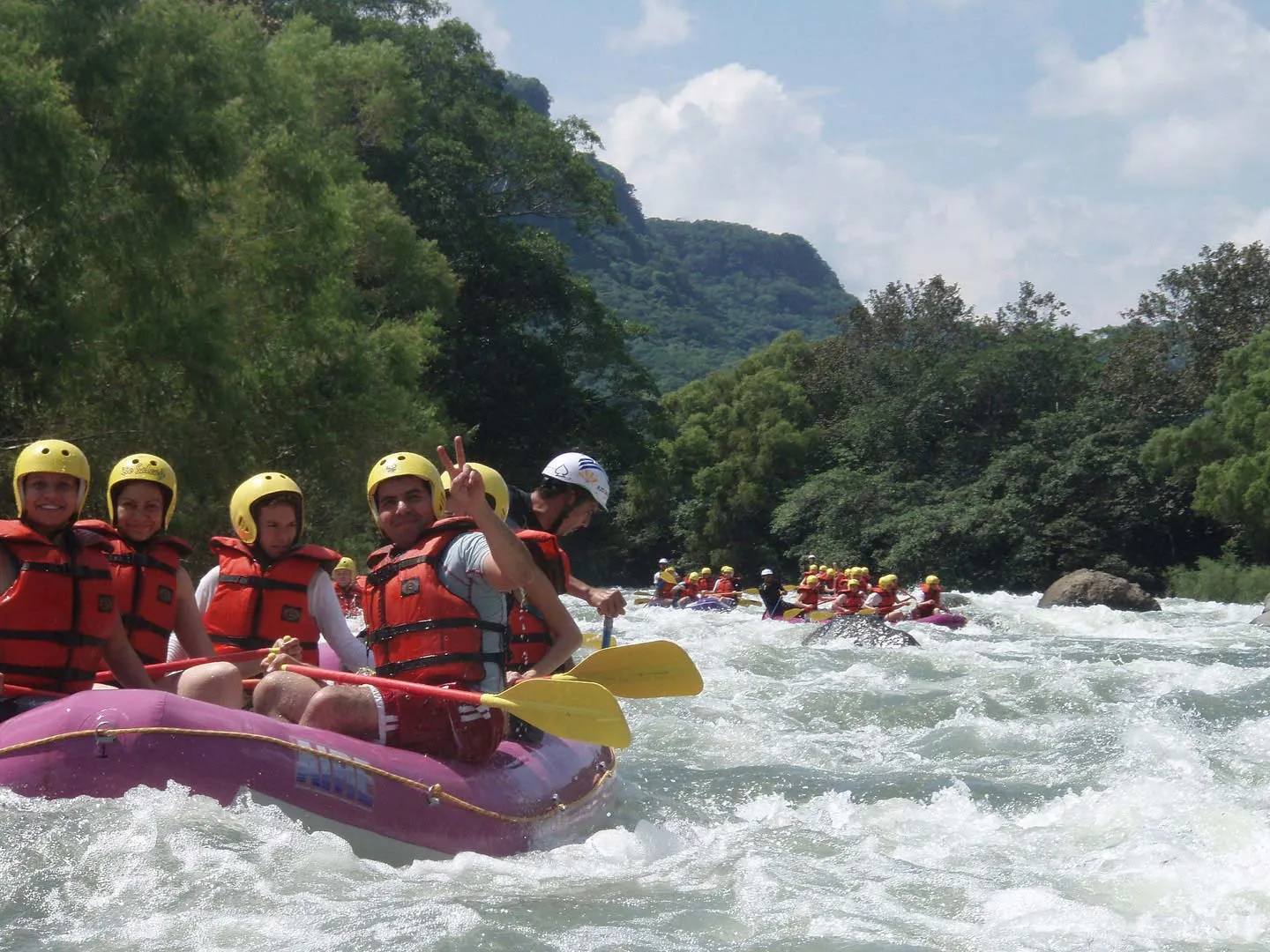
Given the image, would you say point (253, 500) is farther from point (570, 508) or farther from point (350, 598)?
point (350, 598)

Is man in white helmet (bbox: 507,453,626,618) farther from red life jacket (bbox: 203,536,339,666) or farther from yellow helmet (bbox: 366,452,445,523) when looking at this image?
red life jacket (bbox: 203,536,339,666)

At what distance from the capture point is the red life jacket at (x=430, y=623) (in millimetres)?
4484

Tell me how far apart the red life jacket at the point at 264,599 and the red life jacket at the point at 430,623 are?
2.83ft

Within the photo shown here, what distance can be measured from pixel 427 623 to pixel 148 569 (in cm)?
124

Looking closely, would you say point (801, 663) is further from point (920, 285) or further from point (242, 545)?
point (920, 285)

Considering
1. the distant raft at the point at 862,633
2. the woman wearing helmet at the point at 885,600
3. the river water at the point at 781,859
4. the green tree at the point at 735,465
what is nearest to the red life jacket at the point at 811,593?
the woman wearing helmet at the point at 885,600

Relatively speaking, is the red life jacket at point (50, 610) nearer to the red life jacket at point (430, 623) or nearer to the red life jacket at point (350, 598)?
the red life jacket at point (430, 623)

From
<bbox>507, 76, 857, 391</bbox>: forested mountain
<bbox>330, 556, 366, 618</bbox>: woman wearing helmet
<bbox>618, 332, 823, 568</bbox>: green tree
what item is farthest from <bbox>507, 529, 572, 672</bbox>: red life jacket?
<bbox>507, 76, 857, 391</bbox>: forested mountain

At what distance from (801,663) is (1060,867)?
7.97 metres

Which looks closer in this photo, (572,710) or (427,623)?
(427,623)

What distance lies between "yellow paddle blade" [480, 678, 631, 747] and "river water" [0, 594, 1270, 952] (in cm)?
40

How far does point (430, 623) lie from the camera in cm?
456

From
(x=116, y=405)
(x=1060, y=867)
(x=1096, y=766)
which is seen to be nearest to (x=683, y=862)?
(x=1060, y=867)

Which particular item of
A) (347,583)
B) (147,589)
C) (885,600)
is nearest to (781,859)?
(147,589)
